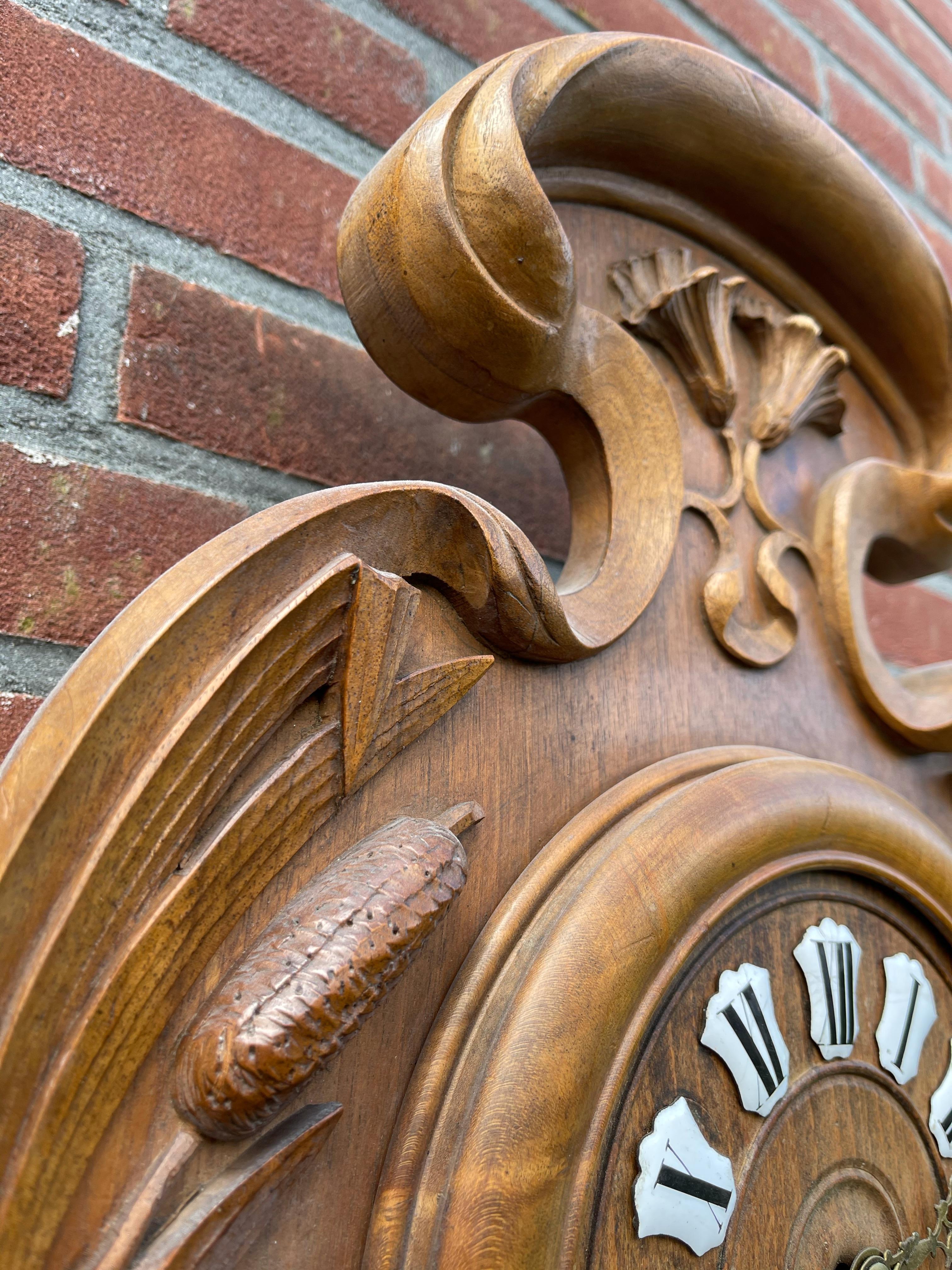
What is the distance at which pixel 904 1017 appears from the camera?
484mm

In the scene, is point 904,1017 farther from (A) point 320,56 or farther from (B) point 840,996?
(A) point 320,56

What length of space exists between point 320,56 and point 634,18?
0.97ft

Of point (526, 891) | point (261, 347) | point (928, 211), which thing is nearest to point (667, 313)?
point (261, 347)

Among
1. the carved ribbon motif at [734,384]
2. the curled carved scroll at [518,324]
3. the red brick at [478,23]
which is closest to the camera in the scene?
the curled carved scroll at [518,324]

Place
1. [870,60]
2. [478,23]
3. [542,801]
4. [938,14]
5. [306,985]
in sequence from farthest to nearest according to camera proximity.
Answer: [938,14], [870,60], [478,23], [542,801], [306,985]

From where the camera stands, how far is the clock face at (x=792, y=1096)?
370mm

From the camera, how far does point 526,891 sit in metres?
0.38

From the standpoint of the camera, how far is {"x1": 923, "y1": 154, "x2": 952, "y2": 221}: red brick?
101 centimetres

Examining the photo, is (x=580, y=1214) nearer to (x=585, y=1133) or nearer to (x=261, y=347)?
(x=585, y=1133)

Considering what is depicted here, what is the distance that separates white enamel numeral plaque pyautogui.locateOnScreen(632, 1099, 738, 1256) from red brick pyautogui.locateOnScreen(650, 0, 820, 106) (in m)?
0.81

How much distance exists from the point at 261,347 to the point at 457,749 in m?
0.26

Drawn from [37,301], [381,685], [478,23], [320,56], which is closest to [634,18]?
[478,23]

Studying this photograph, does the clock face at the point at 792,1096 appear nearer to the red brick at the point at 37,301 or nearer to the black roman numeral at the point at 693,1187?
the black roman numeral at the point at 693,1187

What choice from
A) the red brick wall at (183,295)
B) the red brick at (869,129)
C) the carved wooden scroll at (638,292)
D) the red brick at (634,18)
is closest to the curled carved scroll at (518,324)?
the carved wooden scroll at (638,292)
